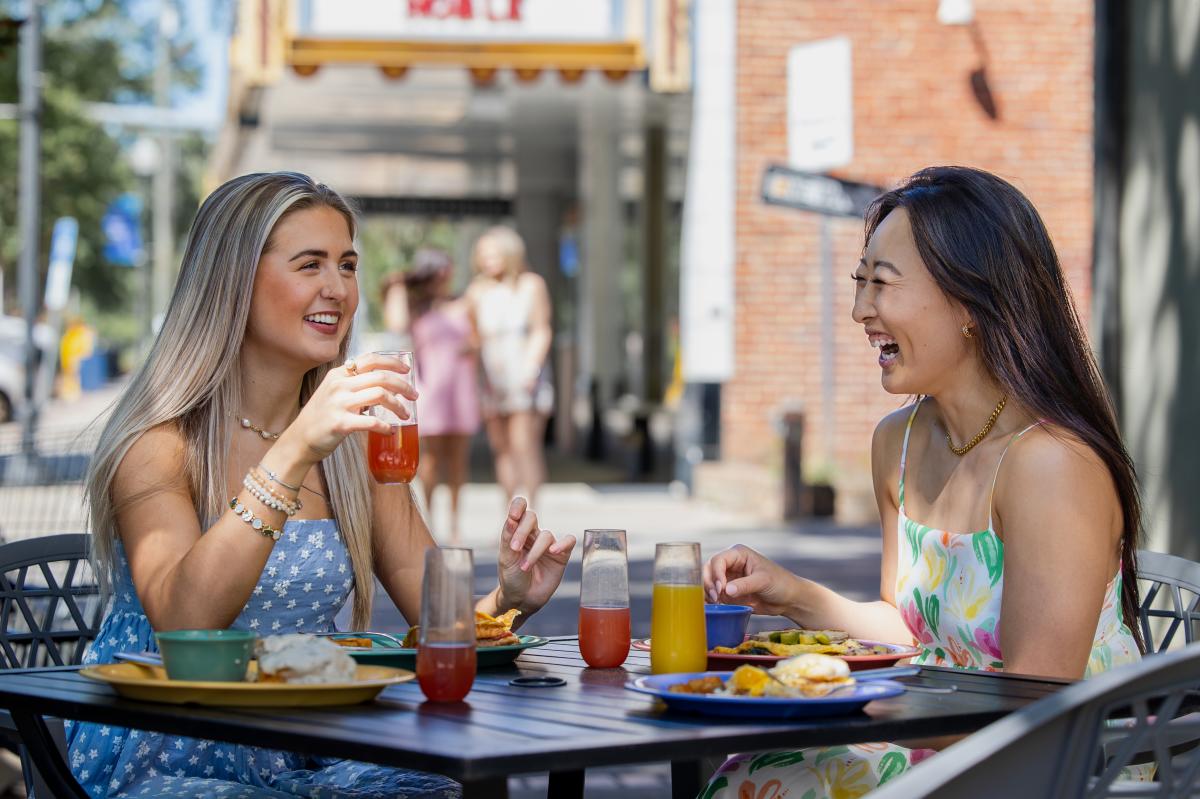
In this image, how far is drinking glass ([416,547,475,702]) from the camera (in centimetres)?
229

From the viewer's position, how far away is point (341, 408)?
2.63 m

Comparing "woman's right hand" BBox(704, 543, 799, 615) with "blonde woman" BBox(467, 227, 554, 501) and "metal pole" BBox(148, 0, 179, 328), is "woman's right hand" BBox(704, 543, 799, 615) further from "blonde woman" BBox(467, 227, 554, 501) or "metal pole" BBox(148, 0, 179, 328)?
"metal pole" BBox(148, 0, 179, 328)

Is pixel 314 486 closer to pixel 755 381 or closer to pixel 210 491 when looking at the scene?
pixel 210 491

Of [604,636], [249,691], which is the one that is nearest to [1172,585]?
[604,636]

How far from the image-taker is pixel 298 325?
3195 mm

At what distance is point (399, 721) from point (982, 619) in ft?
3.95

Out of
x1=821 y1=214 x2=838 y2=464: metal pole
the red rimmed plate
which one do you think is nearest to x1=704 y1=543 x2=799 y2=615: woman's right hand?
the red rimmed plate

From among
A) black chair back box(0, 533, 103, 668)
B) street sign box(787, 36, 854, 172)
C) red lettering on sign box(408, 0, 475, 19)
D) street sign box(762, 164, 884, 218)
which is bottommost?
black chair back box(0, 533, 103, 668)

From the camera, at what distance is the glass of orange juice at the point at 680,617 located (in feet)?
8.46

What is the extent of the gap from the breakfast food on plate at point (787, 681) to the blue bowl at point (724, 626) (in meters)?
0.51

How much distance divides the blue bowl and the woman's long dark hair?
0.62 metres

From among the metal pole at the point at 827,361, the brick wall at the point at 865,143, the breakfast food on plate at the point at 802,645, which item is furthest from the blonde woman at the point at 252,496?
the brick wall at the point at 865,143

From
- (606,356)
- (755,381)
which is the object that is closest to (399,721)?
(755,381)

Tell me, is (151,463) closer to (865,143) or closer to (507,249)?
(507,249)
